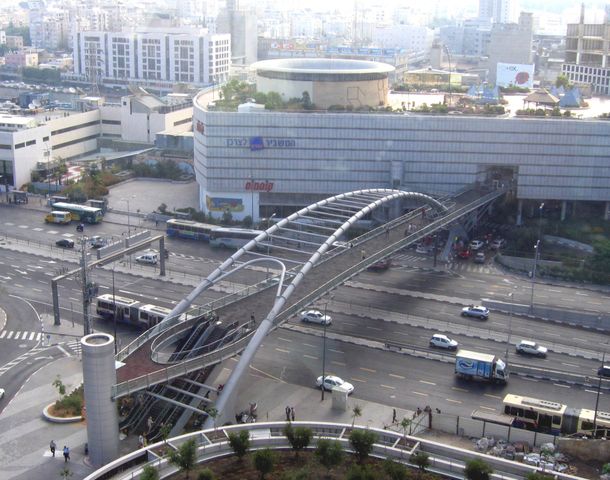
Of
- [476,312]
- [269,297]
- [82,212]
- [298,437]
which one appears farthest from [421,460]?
[82,212]

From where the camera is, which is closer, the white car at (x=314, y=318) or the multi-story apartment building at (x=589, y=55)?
the white car at (x=314, y=318)

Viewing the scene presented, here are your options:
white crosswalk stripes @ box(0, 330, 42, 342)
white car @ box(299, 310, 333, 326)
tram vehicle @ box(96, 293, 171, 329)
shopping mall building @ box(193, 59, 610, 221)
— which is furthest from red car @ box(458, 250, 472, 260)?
white crosswalk stripes @ box(0, 330, 42, 342)

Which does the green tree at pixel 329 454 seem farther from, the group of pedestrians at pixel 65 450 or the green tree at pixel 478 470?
the group of pedestrians at pixel 65 450

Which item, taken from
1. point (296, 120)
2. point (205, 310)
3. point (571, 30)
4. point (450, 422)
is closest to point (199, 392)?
point (205, 310)

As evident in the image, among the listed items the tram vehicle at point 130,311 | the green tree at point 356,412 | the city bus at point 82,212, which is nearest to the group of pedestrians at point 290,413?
the green tree at point 356,412

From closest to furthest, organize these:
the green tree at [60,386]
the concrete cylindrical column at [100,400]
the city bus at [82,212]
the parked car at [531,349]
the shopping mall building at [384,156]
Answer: the concrete cylindrical column at [100,400], the green tree at [60,386], the parked car at [531,349], the shopping mall building at [384,156], the city bus at [82,212]

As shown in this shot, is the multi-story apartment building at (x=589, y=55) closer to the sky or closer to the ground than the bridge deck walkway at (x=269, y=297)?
closer to the sky

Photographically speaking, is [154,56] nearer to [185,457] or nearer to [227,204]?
[227,204]
